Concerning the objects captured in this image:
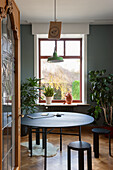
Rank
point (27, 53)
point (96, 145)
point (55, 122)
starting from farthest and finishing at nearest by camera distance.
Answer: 1. point (27, 53)
2. point (96, 145)
3. point (55, 122)

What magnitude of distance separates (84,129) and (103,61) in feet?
6.60

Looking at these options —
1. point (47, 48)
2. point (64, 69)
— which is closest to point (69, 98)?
point (64, 69)

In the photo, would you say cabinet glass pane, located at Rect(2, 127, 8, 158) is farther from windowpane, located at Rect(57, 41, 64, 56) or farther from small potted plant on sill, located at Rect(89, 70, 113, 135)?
windowpane, located at Rect(57, 41, 64, 56)

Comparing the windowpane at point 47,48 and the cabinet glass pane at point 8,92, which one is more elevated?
the windowpane at point 47,48

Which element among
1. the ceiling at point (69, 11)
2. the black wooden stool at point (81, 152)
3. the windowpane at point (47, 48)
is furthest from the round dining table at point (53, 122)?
the windowpane at point (47, 48)

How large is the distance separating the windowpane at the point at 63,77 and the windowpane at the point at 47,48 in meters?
0.24

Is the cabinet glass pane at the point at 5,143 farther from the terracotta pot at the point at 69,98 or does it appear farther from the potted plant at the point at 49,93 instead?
the terracotta pot at the point at 69,98

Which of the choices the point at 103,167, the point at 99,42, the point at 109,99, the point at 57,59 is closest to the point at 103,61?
the point at 99,42

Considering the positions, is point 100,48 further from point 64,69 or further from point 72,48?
point 64,69

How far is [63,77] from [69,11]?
6.23ft

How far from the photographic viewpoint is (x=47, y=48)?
5488 millimetres

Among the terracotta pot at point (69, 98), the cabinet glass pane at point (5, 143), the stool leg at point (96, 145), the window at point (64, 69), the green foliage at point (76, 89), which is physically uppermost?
the window at point (64, 69)

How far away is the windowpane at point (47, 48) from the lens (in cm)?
547

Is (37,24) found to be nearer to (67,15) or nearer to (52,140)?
(67,15)
